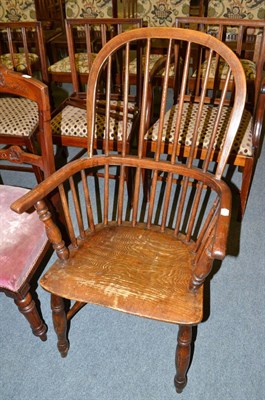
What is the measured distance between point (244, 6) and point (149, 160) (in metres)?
3.27

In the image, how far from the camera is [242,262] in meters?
1.70

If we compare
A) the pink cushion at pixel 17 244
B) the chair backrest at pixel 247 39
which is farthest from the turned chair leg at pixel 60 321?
the chair backrest at pixel 247 39

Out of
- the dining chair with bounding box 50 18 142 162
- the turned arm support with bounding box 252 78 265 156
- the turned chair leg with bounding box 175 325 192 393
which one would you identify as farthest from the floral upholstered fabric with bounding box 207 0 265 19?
the turned chair leg with bounding box 175 325 192 393

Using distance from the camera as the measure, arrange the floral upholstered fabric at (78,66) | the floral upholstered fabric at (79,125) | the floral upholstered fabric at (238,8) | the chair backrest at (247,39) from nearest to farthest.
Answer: the chair backrest at (247,39) < the floral upholstered fabric at (79,125) < the floral upholstered fabric at (78,66) < the floral upholstered fabric at (238,8)

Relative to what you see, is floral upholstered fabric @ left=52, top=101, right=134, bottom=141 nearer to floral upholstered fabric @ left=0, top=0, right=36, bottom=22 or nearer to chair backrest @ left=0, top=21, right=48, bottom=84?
chair backrest @ left=0, top=21, right=48, bottom=84

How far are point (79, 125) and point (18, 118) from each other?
37cm

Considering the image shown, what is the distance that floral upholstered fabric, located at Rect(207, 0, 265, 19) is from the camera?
356 cm

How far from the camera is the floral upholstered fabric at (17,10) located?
160 inches

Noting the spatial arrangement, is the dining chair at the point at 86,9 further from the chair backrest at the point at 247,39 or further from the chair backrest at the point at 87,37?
the chair backrest at the point at 247,39

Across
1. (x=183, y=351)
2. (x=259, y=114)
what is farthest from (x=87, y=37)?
(x=183, y=351)

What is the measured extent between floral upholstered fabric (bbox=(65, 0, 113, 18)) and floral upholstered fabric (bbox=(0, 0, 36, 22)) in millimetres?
449

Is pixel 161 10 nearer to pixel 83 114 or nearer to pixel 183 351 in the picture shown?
pixel 83 114

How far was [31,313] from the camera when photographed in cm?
121

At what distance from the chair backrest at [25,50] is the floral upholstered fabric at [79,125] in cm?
38
